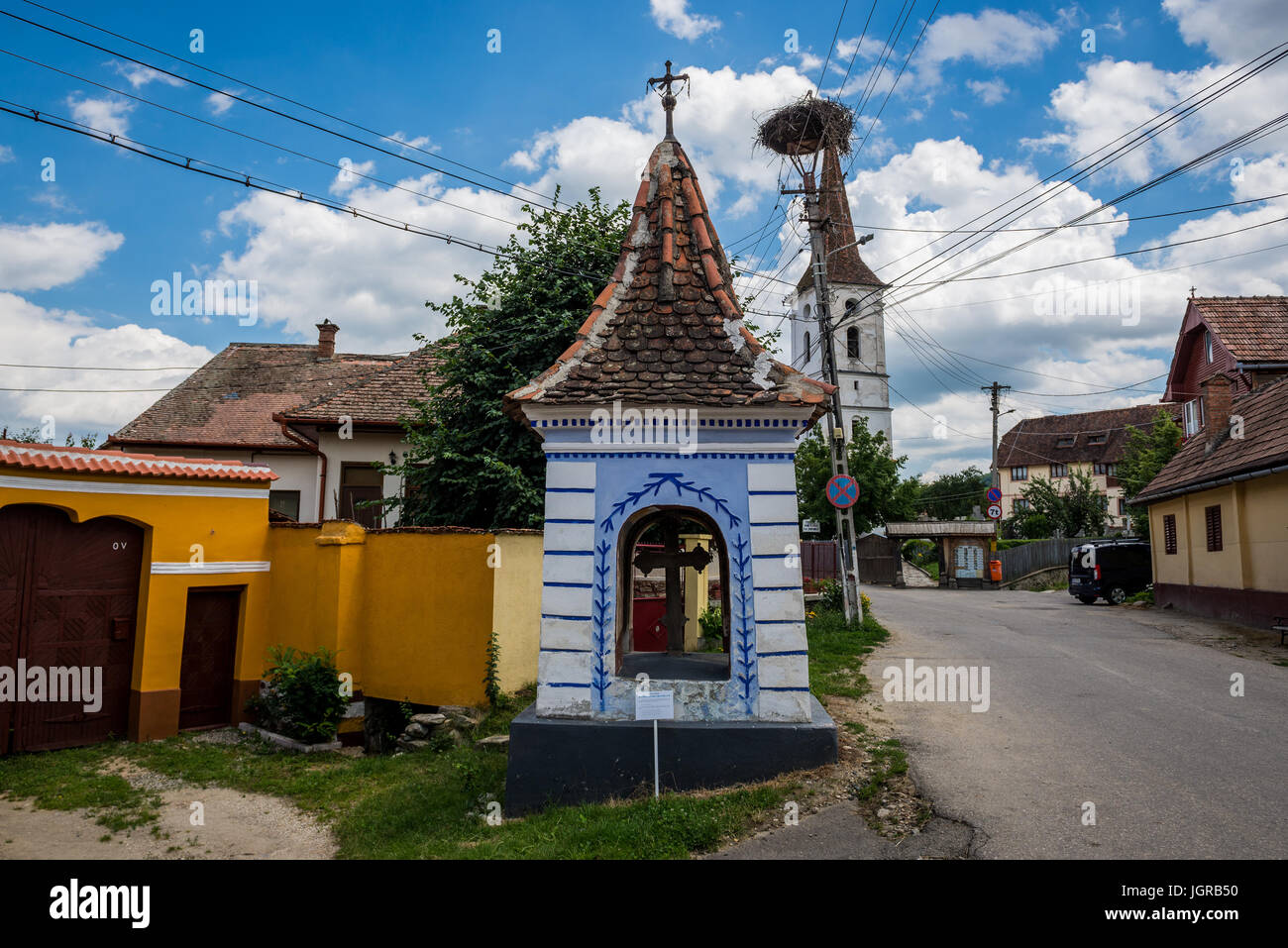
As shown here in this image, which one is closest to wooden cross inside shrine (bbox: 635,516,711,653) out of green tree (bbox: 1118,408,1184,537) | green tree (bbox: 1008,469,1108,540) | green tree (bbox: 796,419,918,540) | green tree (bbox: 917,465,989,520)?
green tree (bbox: 1118,408,1184,537)

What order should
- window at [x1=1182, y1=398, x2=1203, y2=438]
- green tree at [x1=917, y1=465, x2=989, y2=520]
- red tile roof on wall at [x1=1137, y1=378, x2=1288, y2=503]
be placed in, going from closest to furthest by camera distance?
red tile roof on wall at [x1=1137, y1=378, x2=1288, y2=503] < window at [x1=1182, y1=398, x2=1203, y2=438] < green tree at [x1=917, y1=465, x2=989, y2=520]

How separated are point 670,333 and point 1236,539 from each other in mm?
15332

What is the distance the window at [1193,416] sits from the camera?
75.7ft

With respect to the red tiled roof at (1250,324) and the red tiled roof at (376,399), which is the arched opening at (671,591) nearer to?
the red tiled roof at (376,399)

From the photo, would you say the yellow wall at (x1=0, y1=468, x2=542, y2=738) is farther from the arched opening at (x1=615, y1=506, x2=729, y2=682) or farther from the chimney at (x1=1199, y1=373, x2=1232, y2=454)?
the chimney at (x1=1199, y1=373, x2=1232, y2=454)

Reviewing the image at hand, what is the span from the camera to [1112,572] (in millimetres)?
22516

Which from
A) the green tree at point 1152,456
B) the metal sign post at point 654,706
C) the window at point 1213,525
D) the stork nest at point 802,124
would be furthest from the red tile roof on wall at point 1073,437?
the metal sign post at point 654,706

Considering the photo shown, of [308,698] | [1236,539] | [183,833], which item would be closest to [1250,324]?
[1236,539]

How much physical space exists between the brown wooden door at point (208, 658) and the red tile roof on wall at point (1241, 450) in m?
18.1

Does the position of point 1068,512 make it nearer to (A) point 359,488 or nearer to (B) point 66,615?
(A) point 359,488

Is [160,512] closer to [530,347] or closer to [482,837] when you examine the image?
[530,347]

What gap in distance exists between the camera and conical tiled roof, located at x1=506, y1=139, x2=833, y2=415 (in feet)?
21.7

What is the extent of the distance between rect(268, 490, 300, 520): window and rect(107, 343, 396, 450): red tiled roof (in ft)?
3.96
